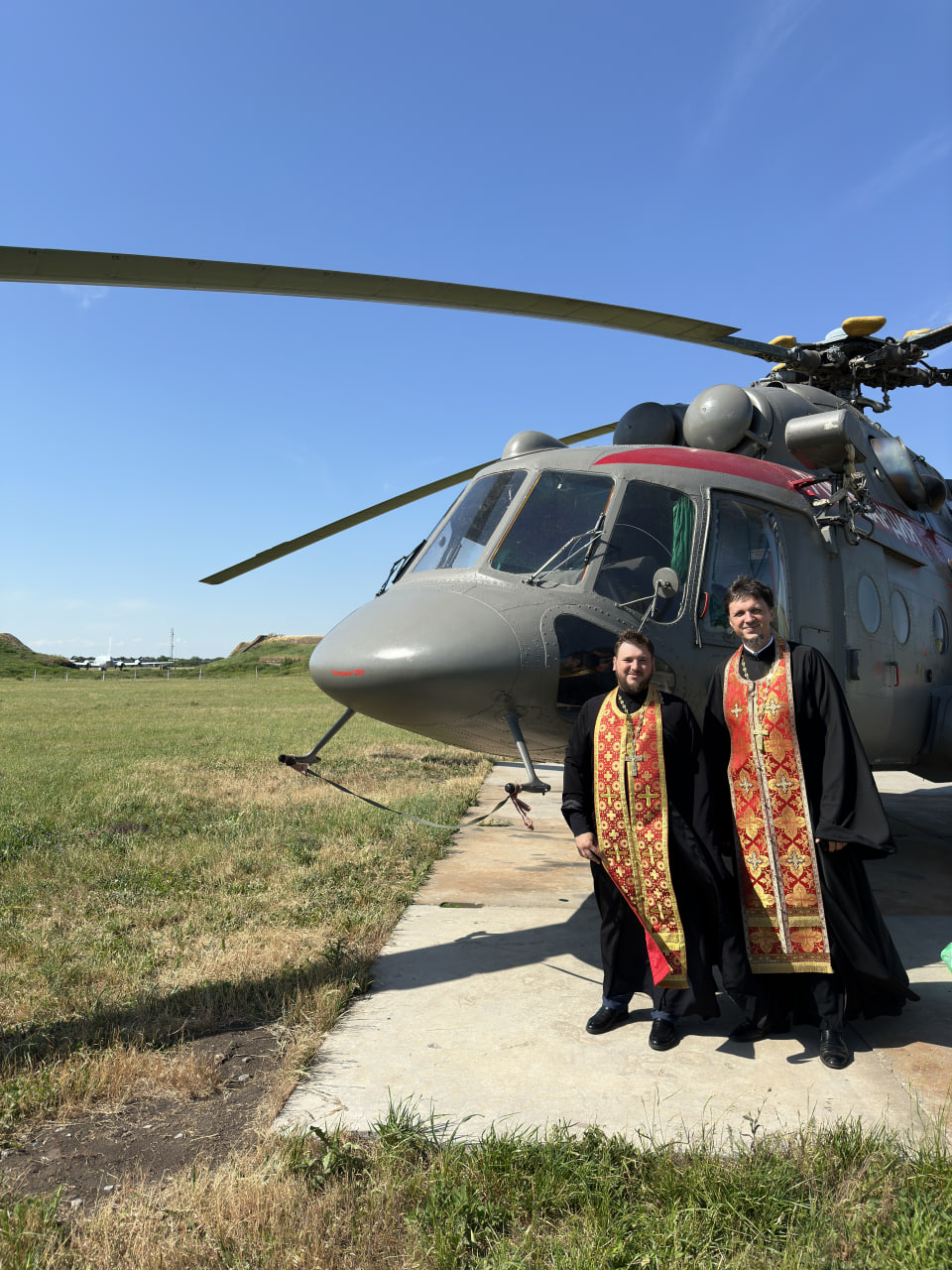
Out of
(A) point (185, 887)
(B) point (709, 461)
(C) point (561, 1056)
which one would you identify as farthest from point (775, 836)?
(A) point (185, 887)

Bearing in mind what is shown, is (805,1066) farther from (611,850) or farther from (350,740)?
(350,740)

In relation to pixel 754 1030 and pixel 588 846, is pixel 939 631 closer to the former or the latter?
pixel 754 1030

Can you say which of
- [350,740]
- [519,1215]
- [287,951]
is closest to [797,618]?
[287,951]

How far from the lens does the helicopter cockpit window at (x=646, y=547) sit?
4.55 m

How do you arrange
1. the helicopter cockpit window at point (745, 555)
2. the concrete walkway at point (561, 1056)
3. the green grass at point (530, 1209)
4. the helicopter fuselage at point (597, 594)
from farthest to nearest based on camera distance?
the helicopter cockpit window at point (745, 555) → the helicopter fuselage at point (597, 594) → the concrete walkway at point (561, 1056) → the green grass at point (530, 1209)

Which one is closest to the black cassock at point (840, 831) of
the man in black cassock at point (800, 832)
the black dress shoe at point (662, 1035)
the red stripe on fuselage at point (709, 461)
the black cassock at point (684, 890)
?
the man in black cassock at point (800, 832)

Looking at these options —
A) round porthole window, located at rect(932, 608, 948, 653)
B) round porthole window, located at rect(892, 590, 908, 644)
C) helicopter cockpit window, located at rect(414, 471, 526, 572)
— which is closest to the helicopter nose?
helicopter cockpit window, located at rect(414, 471, 526, 572)

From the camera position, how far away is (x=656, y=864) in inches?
140

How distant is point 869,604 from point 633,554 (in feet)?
7.22

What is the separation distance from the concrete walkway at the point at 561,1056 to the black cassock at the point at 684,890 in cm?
22

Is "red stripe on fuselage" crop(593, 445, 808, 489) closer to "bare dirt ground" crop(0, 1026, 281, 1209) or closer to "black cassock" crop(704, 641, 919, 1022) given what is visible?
"black cassock" crop(704, 641, 919, 1022)

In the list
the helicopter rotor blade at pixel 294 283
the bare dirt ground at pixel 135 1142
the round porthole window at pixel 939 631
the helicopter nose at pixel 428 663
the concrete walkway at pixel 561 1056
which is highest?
the helicopter rotor blade at pixel 294 283

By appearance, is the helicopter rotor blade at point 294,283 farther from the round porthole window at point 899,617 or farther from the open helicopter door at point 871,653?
the round porthole window at point 899,617

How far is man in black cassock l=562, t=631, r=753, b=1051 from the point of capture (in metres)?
3.54
